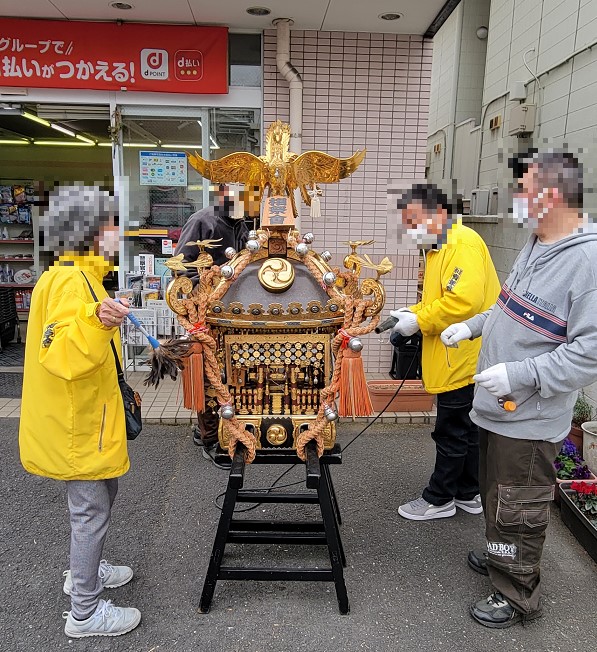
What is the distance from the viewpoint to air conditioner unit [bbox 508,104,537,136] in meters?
6.31

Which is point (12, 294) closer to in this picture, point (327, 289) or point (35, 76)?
point (35, 76)

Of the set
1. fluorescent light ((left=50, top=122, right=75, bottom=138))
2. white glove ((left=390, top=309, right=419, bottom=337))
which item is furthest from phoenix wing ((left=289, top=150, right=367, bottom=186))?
fluorescent light ((left=50, top=122, right=75, bottom=138))

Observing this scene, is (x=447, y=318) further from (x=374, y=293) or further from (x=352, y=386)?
(x=352, y=386)

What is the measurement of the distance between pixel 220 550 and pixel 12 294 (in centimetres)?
603

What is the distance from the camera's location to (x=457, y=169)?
954 cm

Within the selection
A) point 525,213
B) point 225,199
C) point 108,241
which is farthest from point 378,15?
point 108,241

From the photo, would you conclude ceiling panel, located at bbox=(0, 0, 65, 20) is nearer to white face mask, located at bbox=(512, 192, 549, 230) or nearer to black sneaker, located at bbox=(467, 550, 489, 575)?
white face mask, located at bbox=(512, 192, 549, 230)

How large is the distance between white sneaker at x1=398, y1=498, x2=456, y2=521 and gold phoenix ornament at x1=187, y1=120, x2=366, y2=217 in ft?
6.89

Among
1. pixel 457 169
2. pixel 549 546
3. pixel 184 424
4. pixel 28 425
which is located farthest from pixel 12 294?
pixel 457 169

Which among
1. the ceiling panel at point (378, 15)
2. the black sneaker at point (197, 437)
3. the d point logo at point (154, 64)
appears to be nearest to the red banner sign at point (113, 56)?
the d point logo at point (154, 64)

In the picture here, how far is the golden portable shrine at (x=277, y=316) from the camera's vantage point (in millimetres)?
2441

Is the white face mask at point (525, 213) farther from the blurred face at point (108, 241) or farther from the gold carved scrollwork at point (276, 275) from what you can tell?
the blurred face at point (108, 241)

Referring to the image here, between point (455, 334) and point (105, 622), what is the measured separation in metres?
2.07

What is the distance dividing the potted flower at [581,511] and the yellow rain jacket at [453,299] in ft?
3.38
